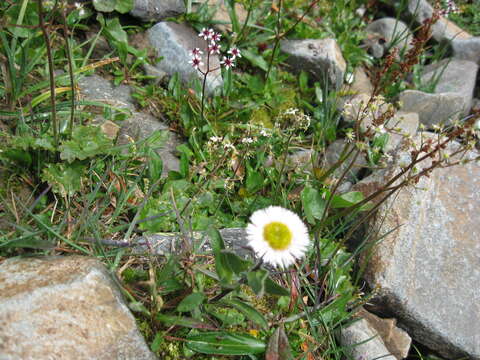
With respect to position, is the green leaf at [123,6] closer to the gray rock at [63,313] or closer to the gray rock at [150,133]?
the gray rock at [150,133]

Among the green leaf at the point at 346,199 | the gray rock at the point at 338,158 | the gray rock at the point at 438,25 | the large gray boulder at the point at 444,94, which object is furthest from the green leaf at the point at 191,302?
the gray rock at the point at 438,25

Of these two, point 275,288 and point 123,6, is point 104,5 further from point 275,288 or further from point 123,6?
point 275,288

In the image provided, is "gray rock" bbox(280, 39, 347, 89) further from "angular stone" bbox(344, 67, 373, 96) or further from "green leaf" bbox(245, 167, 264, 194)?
"green leaf" bbox(245, 167, 264, 194)

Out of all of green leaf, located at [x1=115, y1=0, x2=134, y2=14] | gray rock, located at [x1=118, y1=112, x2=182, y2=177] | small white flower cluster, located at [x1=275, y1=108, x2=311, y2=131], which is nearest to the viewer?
small white flower cluster, located at [x1=275, y1=108, x2=311, y2=131]

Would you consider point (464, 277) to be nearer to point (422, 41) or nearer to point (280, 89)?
point (422, 41)

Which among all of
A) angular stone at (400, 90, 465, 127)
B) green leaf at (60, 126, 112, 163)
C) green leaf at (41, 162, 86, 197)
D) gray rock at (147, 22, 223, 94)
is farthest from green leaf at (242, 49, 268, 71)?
green leaf at (41, 162, 86, 197)

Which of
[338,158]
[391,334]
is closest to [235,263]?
[391,334]
